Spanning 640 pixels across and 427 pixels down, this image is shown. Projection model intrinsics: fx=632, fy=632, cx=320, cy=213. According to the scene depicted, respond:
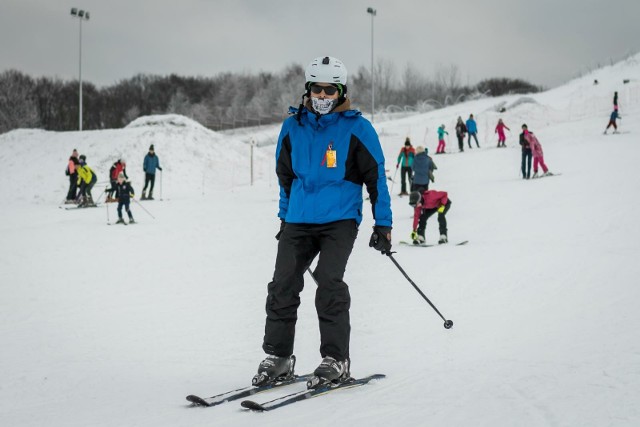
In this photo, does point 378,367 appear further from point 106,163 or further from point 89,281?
point 106,163

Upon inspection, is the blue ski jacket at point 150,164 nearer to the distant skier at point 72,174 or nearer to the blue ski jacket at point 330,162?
the distant skier at point 72,174

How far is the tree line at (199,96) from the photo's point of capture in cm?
6925

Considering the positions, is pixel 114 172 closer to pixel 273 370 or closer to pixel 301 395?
pixel 273 370

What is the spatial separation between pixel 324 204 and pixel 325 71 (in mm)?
784

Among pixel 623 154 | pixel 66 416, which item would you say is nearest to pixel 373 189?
pixel 66 416

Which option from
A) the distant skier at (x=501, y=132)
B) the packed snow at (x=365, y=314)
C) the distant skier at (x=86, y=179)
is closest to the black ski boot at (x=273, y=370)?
the packed snow at (x=365, y=314)

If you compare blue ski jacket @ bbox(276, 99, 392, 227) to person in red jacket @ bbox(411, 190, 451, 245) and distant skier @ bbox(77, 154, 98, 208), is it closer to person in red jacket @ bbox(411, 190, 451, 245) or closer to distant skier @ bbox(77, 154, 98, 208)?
person in red jacket @ bbox(411, 190, 451, 245)

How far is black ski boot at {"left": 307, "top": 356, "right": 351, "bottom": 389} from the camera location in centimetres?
352

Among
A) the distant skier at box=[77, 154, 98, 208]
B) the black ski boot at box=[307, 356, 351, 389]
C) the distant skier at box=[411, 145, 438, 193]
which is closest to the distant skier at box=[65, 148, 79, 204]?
the distant skier at box=[77, 154, 98, 208]

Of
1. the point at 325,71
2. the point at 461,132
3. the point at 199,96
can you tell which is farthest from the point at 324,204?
the point at 199,96

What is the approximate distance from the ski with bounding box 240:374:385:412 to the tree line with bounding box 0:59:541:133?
56223mm

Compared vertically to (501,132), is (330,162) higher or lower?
lower

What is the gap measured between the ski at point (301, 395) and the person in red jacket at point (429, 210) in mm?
7382

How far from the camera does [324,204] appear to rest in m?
3.70
